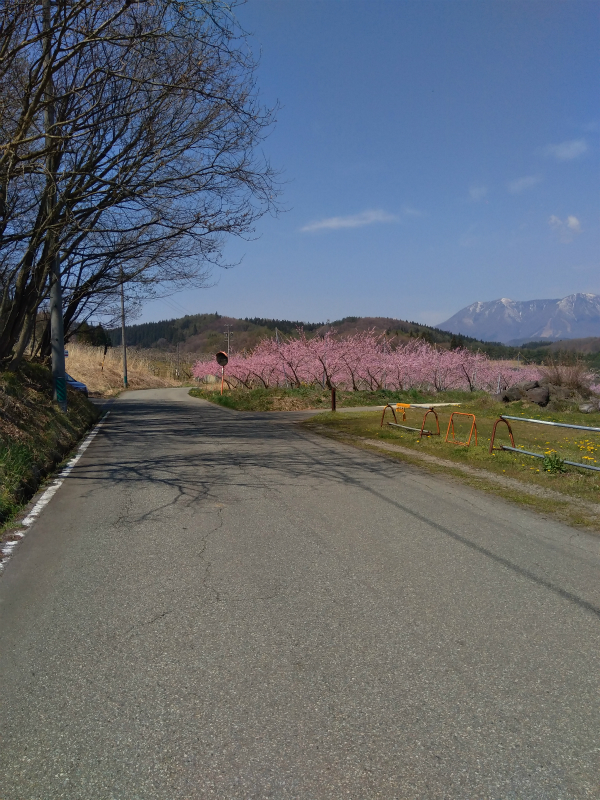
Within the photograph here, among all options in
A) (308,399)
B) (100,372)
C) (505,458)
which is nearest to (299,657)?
(505,458)

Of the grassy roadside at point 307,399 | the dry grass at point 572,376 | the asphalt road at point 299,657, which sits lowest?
the grassy roadside at point 307,399

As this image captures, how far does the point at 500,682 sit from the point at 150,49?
29.7 ft

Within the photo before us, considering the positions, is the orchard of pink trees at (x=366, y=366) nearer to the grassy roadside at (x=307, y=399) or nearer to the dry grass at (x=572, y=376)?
the dry grass at (x=572, y=376)

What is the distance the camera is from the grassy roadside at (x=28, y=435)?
7.70 m

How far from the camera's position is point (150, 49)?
864cm

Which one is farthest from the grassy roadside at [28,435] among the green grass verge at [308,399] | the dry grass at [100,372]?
the dry grass at [100,372]

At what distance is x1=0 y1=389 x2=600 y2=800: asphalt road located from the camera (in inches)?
97.7

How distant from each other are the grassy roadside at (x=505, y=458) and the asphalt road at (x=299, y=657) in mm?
1265

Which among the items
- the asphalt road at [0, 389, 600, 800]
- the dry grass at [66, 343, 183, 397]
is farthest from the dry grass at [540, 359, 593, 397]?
the dry grass at [66, 343, 183, 397]

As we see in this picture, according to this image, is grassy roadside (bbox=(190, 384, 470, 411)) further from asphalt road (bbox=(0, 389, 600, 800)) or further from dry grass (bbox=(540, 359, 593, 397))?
asphalt road (bbox=(0, 389, 600, 800))

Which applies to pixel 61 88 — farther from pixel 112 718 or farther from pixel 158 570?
pixel 112 718

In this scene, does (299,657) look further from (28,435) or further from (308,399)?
(308,399)

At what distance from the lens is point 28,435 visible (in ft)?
34.9

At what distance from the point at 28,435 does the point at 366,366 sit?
29.2m
